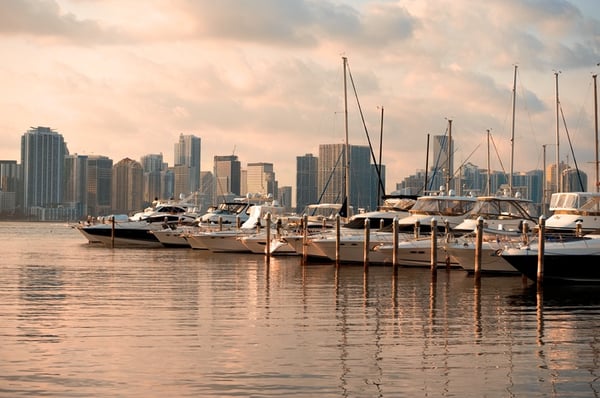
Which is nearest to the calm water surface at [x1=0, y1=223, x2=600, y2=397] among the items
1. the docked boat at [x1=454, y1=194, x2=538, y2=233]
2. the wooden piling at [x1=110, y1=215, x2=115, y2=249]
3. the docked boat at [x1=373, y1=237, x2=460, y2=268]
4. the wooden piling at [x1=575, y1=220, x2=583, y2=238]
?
the wooden piling at [x1=575, y1=220, x2=583, y2=238]

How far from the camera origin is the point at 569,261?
117ft

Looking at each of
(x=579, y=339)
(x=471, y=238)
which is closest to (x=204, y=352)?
(x=579, y=339)

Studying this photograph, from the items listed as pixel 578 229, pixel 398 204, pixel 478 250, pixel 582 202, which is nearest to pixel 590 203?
pixel 582 202

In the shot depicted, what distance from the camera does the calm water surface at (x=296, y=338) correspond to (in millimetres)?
16781

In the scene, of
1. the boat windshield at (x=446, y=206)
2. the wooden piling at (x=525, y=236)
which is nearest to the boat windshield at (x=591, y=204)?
the wooden piling at (x=525, y=236)

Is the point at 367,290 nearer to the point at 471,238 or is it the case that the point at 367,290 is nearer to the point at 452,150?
the point at 471,238

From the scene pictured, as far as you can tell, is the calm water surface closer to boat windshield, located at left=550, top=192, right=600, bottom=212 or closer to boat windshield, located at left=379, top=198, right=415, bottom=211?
boat windshield, located at left=550, top=192, right=600, bottom=212

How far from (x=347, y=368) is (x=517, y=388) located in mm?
3078

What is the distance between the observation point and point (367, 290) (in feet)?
115

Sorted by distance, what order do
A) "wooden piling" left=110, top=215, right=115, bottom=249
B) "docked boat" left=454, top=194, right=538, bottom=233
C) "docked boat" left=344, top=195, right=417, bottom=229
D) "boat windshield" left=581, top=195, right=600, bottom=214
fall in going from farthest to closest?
"wooden piling" left=110, top=215, right=115, bottom=249
"docked boat" left=344, top=195, right=417, bottom=229
"docked boat" left=454, top=194, right=538, bottom=233
"boat windshield" left=581, top=195, right=600, bottom=214

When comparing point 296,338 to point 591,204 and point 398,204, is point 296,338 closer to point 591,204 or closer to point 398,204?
point 591,204

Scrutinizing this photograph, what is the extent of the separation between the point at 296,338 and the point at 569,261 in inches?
645

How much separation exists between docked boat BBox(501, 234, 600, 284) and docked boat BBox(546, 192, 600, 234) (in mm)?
8420

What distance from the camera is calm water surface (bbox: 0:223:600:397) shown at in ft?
55.1
